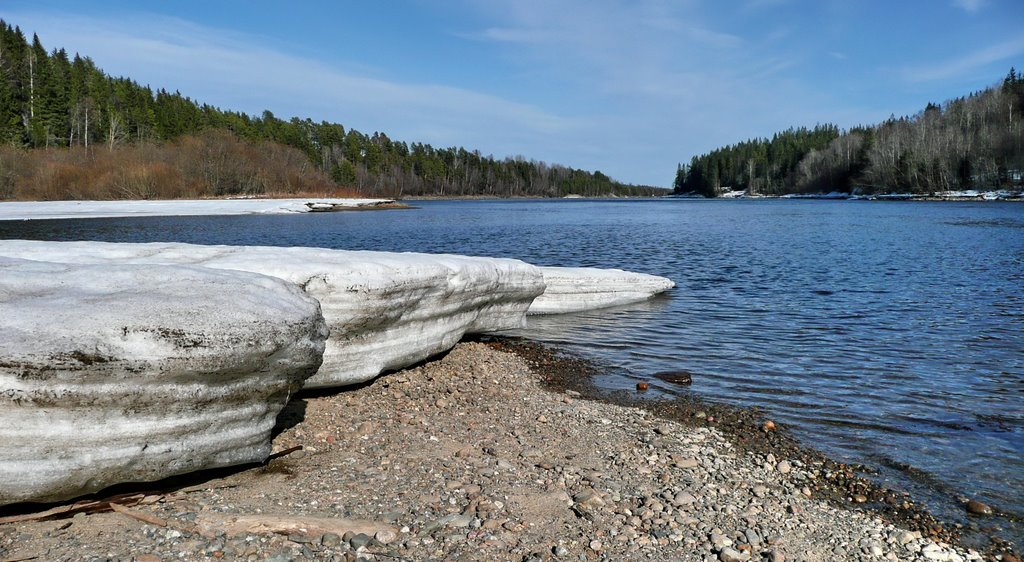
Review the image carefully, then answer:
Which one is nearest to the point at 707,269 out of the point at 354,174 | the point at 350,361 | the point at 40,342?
the point at 350,361

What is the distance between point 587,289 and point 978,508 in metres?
10.6

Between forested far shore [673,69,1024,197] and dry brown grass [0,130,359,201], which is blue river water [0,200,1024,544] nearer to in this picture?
dry brown grass [0,130,359,201]

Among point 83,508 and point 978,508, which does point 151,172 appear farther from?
point 978,508

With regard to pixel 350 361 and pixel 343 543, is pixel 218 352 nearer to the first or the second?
pixel 343 543

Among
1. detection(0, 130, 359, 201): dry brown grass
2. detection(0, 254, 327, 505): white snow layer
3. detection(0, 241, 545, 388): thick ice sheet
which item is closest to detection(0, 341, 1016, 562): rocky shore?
detection(0, 254, 327, 505): white snow layer

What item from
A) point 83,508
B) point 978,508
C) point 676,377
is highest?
point 83,508

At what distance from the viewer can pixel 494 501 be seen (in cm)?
504

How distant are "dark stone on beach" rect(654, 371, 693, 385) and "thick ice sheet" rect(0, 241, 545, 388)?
10.1ft

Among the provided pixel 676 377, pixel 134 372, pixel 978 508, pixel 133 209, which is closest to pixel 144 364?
pixel 134 372

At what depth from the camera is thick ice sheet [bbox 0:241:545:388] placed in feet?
22.7

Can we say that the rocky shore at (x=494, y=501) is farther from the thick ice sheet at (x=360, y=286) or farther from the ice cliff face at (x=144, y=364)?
the thick ice sheet at (x=360, y=286)

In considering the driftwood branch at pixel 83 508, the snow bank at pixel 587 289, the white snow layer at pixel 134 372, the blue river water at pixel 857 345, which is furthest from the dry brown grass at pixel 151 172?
the driftwood branch at pixel 83 508

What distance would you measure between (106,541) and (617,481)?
12.7 ft

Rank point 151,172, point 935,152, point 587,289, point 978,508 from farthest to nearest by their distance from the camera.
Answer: point 935,152 → point 151,172 → point 587,289 → point 978,508
